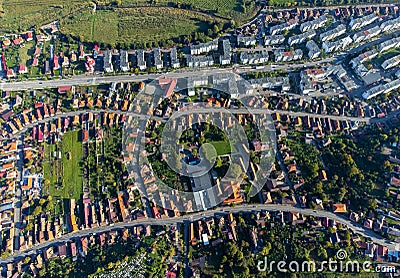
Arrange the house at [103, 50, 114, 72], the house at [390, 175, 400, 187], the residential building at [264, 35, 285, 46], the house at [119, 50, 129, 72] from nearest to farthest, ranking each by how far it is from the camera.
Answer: the house at [390, 175, 400, 187] → the house at [103, 50, 114, 72] → the house at [119, 50, 129, 72] → the residential building at [264, 35, 285, 46]

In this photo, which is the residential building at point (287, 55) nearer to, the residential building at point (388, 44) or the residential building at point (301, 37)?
the residential building at point (301, 37)

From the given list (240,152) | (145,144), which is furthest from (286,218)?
(145,144)

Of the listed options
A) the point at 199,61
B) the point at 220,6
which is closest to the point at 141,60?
the point at 199,61

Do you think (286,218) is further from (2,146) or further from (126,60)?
(2,146)

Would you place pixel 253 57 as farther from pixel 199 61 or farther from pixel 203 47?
pixel 199 61

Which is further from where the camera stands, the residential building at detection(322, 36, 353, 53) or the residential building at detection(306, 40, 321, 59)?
the residential building at detection(322, 36, 353, 53)

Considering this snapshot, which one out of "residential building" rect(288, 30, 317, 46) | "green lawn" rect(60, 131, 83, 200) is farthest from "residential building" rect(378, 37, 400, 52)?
"green lawn" rect(60, 131, 83, 200)

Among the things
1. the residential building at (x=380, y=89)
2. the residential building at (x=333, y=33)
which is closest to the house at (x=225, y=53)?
the residential building at (x=333, y=33)

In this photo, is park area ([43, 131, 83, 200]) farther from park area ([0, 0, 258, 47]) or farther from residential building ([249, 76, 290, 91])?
residential building ([249, 76, 290, 91])
